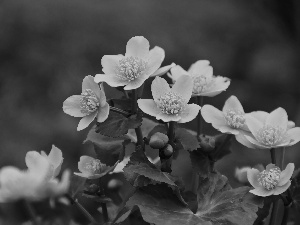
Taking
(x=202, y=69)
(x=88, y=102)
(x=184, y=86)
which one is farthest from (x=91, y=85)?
(x=202, y=69)

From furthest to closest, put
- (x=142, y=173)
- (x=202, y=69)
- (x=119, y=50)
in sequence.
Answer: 1. (x=119, y=50)
2. (x=202, y=69)
3. (x=142, y=173)

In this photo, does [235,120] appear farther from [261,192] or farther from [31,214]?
[31,214]

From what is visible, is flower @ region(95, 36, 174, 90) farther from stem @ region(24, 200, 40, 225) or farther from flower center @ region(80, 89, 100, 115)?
stem @ region(24, 200, 40, 225)

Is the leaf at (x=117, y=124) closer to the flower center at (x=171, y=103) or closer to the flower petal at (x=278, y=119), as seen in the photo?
the flower center at (x=171, y=103)

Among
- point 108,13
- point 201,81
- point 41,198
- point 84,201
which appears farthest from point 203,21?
point 41,198

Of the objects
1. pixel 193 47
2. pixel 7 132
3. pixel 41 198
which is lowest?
pixel 7 132

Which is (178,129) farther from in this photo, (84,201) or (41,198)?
(84,201)

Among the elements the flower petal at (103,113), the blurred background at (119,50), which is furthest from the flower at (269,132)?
the blurred background at (119,50)
